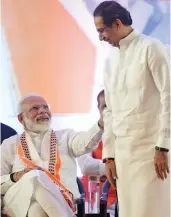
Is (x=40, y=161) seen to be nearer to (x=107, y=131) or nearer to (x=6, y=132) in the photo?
(x=6, y=132)

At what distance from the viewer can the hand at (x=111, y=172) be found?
186 cm

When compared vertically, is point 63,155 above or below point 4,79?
below

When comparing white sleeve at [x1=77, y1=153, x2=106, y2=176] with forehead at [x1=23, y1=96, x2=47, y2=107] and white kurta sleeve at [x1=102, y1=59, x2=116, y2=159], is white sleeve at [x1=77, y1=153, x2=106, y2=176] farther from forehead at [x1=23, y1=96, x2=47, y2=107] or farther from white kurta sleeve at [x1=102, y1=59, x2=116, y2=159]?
forehead at [x1=23, y1=96, x2=47, y2=107]

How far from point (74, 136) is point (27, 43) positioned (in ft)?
1.86

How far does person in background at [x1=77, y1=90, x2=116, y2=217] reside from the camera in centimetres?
202

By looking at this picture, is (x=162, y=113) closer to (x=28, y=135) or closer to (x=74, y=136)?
(x=74, y=136)

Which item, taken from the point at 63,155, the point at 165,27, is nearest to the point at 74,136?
the point at 63,155

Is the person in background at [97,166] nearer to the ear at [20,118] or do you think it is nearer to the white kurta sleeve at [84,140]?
the white kurta sleeve at [84,140]

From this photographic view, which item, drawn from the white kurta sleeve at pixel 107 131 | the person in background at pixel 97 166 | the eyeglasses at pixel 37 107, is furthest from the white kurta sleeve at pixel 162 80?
the eyeglasses at pixel 37 107

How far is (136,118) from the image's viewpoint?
177cm

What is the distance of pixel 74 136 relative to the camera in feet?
7.02

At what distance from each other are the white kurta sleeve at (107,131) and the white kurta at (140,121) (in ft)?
0.09

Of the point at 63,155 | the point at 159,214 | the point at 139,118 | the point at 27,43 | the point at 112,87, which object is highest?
the point at 27,43

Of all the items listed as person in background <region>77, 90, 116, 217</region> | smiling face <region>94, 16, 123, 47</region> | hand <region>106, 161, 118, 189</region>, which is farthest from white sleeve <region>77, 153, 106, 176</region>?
smiling face <region>94, 16, 123, 47</region>
